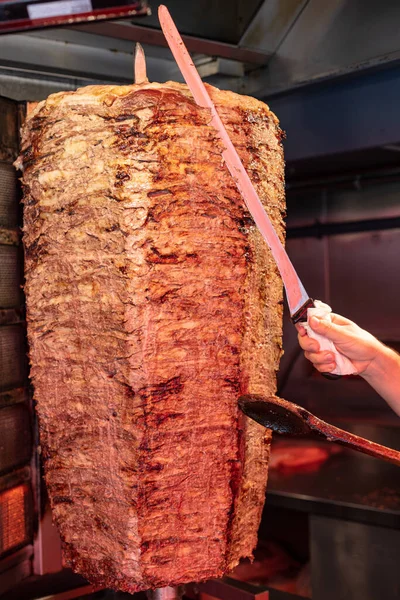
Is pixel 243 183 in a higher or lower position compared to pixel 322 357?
higher

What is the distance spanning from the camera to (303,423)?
1138 millimetres

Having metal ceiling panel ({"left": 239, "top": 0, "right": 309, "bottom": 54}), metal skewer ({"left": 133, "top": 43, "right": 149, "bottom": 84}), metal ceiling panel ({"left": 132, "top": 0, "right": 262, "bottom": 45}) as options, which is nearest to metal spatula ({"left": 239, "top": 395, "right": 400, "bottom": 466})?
metal skewer ({"left": 133, "top": 43, "right": 149, "bottom": 84})

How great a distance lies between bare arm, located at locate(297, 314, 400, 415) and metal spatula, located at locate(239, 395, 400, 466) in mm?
144

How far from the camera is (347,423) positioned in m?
3.04

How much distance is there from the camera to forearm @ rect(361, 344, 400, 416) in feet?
4.91

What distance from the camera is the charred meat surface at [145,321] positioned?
1.15 meters

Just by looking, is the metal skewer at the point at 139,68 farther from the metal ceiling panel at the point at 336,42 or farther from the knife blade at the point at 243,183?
the metal ceiling panel at the point at 336,42

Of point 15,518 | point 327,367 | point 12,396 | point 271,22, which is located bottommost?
point 15,518

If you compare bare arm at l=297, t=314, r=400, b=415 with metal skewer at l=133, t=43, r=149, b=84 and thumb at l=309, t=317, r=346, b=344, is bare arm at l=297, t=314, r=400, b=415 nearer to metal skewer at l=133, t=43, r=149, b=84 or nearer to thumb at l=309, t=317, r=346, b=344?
thumb at l=309, t=317, r=346, b=344

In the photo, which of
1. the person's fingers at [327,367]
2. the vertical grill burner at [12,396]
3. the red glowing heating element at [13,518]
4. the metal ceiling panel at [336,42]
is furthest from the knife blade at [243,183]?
the metal ceiling panel at [336,42]

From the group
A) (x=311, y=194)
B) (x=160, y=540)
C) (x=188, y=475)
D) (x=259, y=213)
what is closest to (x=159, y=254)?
(x=259, y=213)

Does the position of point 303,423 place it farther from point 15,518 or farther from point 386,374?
point 15,518

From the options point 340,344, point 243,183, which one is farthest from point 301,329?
point 243,183

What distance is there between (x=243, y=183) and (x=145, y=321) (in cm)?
31
